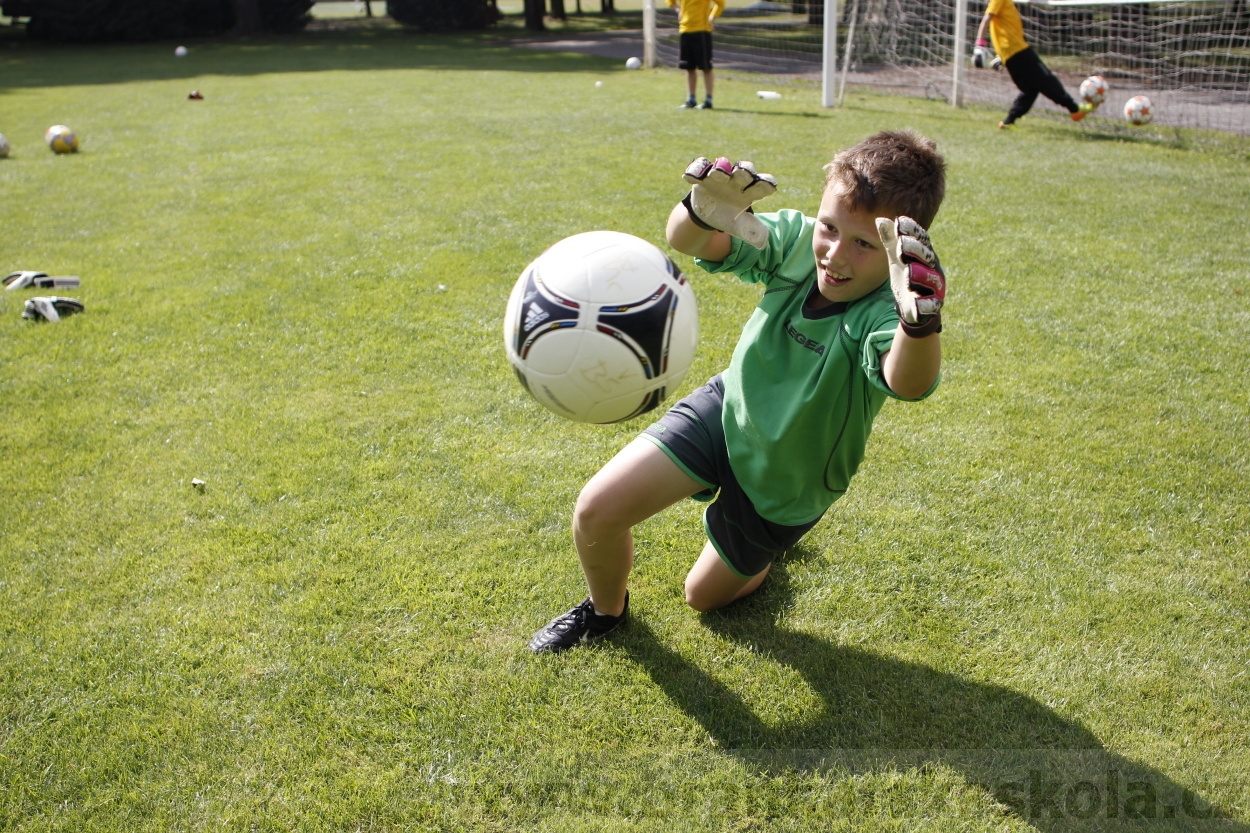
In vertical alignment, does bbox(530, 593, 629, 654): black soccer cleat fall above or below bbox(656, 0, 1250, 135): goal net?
below

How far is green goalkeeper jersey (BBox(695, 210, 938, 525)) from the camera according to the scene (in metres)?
2.74

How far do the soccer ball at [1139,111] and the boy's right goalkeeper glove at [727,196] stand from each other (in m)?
11.3

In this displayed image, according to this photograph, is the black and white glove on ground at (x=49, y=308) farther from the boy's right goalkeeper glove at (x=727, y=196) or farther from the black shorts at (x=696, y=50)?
the black shorts at (x=696, y=50)

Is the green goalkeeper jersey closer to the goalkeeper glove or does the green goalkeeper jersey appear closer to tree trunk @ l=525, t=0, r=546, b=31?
the goalkeeper glove

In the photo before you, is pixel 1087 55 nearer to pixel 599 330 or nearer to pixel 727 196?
pixel 727 196

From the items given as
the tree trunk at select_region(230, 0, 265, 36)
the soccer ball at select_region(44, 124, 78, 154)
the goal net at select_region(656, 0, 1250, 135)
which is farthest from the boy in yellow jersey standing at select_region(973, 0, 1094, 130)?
the tree trunk at select_region(230, 0, 265, 36)

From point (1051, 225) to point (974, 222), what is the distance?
2.00 feet

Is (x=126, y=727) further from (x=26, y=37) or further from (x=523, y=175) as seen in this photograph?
(x=26, y=37)

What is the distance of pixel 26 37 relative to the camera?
27766 millimetres

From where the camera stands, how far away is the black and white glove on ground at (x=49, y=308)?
19.8 ft

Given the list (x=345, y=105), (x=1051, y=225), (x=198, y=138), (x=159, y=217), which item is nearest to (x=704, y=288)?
(x=1051, y=225)

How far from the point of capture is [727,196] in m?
2.75

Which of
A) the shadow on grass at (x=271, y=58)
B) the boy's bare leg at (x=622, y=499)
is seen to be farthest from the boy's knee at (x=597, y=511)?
the shadow on grass at (x=271, y=58)

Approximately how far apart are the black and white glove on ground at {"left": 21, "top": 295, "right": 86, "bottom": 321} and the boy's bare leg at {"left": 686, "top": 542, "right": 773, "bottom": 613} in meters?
4.94
